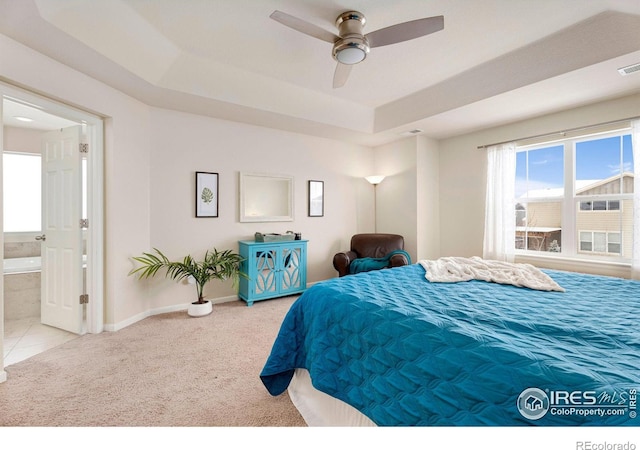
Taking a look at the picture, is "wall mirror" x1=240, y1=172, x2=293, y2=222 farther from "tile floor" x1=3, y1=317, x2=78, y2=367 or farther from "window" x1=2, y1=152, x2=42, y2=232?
"window" x1=2, y1=152, x2=42, y2=232

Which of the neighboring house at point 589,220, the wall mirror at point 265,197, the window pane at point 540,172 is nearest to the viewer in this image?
the neighboring house at point 589,220

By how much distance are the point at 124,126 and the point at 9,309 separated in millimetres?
2418

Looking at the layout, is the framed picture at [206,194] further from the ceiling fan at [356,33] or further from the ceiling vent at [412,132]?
the ceiling vent at [412,132]

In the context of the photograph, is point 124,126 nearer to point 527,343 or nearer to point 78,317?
point 78,317

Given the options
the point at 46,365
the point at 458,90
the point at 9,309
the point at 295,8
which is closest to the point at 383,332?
the point at 295,8

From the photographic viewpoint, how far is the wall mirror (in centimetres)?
389

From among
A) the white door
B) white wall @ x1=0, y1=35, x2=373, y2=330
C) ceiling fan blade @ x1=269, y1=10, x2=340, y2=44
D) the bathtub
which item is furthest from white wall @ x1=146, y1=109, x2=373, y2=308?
ceiling fan blade @ x1=269, y1=10, x2=340, y2=44

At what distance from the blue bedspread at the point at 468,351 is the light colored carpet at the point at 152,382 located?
268mm

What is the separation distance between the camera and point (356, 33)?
6.93ft

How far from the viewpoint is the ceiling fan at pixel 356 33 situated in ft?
6.14

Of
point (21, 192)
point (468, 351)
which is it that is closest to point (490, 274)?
point (468, 351)

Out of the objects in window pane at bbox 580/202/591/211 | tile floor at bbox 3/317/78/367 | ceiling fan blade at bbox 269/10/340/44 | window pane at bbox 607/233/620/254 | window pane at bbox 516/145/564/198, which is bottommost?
tile floor at bbox 3/317/78/367

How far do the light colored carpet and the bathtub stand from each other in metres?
1.46
